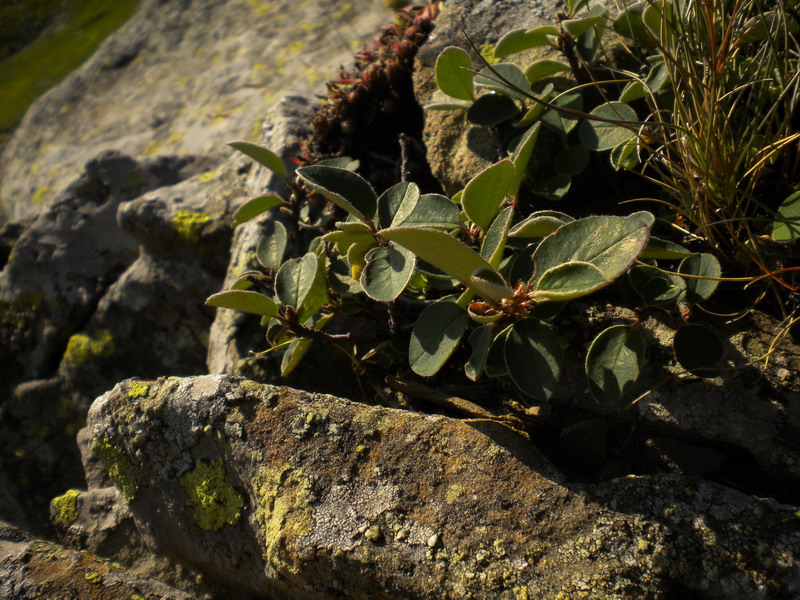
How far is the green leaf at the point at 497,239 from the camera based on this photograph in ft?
4.81

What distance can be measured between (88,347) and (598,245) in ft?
9.91

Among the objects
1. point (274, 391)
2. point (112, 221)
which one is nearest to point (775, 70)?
point (274, 391)

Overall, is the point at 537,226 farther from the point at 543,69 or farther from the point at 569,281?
the point at 543,69

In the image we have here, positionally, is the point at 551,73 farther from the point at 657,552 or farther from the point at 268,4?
the point at 268,4

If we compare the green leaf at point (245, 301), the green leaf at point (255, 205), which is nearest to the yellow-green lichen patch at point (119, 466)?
the green leaf at point (245, 301)

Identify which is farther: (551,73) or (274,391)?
(551,73)

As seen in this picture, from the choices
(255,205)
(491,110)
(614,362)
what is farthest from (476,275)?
(255,205)

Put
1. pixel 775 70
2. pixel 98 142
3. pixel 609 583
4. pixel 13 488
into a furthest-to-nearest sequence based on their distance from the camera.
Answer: pixel 98 142, pixel 13 488, pixel 775 70, pixel 609 583

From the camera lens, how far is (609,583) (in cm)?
126

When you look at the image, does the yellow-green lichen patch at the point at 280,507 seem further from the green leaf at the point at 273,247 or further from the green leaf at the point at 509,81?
the green leaf at the point at 509,81

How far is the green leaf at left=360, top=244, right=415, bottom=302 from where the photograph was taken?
1.46 metres

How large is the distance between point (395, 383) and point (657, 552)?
2.81ft

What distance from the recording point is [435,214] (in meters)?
1.70

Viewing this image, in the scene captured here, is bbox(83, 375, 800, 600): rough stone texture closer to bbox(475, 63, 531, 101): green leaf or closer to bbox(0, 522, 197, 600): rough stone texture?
bbox(0, 522, 197, 600): rough stone texture
